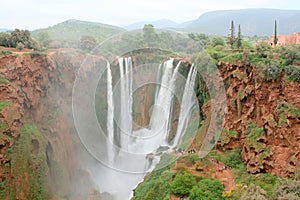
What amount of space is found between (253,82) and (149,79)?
5149 millimetres

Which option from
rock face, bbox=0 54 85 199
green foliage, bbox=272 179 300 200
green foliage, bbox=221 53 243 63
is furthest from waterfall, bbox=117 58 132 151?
green foliage, bbox=272 179 300 200

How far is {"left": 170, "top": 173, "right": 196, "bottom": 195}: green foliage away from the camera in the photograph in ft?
44.8

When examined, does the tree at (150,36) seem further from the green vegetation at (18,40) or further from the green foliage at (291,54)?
the green vegetation at (18,40)

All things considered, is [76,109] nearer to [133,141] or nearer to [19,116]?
[19,116]

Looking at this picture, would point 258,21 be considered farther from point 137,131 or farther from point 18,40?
point 137,131

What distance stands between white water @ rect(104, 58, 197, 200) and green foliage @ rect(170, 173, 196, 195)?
1.80m

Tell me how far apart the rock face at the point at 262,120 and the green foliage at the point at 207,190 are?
2.48 meters

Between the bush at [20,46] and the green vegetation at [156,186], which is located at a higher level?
the bush at [20,46]

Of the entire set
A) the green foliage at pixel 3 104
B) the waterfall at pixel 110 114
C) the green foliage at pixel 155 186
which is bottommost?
the green foliage at pixel 155 186

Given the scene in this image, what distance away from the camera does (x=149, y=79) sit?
15.1m

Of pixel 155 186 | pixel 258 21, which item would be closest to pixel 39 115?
pixel 155 186

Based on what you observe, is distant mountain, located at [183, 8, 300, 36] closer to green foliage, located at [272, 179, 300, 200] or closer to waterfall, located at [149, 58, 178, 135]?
waterfall, located at [149, 58, 178, 135]

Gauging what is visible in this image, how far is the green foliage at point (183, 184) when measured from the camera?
13648mm

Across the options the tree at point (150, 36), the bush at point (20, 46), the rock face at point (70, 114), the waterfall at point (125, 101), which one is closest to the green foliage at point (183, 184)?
the waterfall at point (125, 101)
